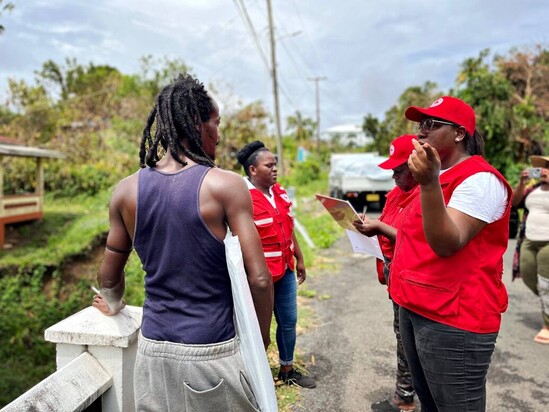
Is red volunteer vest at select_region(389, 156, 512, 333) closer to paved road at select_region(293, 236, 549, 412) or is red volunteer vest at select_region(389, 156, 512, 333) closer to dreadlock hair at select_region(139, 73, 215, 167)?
dreadlock hair at select_region(139, 73, 215, 167)

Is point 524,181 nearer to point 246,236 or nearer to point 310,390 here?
point 310,390

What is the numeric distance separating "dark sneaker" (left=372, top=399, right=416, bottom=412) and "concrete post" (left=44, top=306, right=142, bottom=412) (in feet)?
5.76

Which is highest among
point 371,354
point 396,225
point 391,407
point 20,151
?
point 396,225

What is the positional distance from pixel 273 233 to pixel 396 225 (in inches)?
34.5

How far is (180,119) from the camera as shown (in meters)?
1.84

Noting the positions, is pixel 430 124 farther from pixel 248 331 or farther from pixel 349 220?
pixel 248 331

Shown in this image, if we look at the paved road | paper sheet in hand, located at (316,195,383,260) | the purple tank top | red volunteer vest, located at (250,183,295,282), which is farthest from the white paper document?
the purple tank top

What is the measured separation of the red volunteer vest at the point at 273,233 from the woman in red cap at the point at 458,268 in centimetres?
126

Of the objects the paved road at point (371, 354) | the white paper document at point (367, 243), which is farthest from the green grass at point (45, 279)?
the white paper document at point (367, 243)

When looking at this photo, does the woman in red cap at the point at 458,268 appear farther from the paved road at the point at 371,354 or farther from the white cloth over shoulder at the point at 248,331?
the paved road at the point at 371,354

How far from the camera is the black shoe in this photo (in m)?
3.65

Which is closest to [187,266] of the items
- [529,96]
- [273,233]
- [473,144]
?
[473,144]

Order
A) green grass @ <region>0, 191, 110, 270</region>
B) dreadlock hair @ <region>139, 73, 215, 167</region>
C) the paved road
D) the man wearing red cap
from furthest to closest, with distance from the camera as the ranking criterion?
1. green grass @ <region>0, 191, 110, 270</region>
2. the paved road
3. the man wearing red cap
4. dreadlock hair @ <region>139, 73, 215, 167</region>

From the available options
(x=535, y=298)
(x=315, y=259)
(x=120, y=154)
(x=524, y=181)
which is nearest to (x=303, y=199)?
(x=120, y=154)
